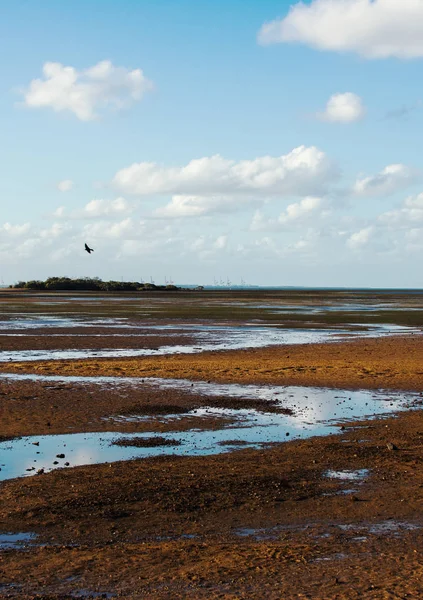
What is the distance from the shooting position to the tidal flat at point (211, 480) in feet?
27.2

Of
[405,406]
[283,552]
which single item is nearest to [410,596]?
[283,552]

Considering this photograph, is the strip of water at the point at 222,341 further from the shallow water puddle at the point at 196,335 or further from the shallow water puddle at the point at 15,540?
the shallow water puddle at the point at 15,540

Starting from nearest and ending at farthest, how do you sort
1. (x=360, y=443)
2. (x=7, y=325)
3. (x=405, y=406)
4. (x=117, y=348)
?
(x=360, y=443)
(x=405, y=406)
(x=117, y=348)
(x=7, y=325)

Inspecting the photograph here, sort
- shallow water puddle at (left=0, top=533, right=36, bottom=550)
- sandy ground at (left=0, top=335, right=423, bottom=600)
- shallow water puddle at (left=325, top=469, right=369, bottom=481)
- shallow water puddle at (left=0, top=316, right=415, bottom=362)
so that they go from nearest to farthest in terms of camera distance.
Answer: sandy ground at (left=0, top=335, right=423, bottom=600)
shallow water puddle at (left=0, top=533, right=36, bottom=550)
shallow water puddle at (left=325, top=469, right=369, bottom=481)
shallow water puddle at (left=0, top=316, right=415, bottom=362)

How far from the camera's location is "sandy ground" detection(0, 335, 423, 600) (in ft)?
26.4

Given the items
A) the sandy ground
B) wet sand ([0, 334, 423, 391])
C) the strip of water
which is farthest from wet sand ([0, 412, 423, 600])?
the strip of water

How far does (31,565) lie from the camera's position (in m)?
8.54

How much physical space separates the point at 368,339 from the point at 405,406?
20.8 m

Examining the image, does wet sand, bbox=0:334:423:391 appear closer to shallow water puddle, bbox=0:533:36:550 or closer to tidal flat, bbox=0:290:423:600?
tidal flat, bbox=0:290:423:600

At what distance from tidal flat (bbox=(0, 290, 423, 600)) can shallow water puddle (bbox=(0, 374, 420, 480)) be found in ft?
0.20

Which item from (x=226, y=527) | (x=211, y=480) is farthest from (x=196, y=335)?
(x=226, y=527)

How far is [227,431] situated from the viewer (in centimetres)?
1652

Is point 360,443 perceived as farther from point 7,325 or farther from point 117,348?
point 7,325

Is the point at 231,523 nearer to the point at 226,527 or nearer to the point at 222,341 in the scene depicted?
the point at 226,527
